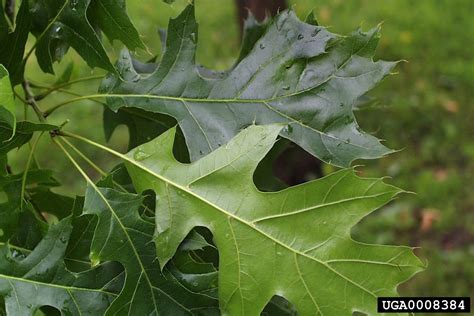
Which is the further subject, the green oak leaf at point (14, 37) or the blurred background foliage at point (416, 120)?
the blurred background foliage at point (416, 120)

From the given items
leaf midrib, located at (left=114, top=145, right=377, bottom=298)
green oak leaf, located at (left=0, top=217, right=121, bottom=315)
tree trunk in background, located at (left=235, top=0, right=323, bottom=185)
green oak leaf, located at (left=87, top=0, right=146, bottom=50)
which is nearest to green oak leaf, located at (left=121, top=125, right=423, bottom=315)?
leaf midrib, located at (left=114, top=145, right=377, bottom=298)

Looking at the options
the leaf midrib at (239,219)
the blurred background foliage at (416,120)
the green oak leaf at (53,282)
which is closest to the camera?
the leaf midrib at (239,219)

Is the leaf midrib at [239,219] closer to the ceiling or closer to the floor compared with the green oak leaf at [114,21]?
closer to the floor

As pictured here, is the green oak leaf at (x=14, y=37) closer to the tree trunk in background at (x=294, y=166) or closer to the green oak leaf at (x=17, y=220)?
the green oak leaf at (x=17, y=220)

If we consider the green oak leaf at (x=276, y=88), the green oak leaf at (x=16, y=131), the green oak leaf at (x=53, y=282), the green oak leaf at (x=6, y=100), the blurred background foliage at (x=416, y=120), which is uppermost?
the green oak leaf at (x=6, y=100)

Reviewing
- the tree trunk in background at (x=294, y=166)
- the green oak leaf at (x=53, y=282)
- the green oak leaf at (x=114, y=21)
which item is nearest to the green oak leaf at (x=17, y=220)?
the green oak leaf at (x=53, y=282)

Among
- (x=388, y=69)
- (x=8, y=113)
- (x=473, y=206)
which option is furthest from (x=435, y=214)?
(x=8, y=113)

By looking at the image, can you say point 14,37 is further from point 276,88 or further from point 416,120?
point 416,120
